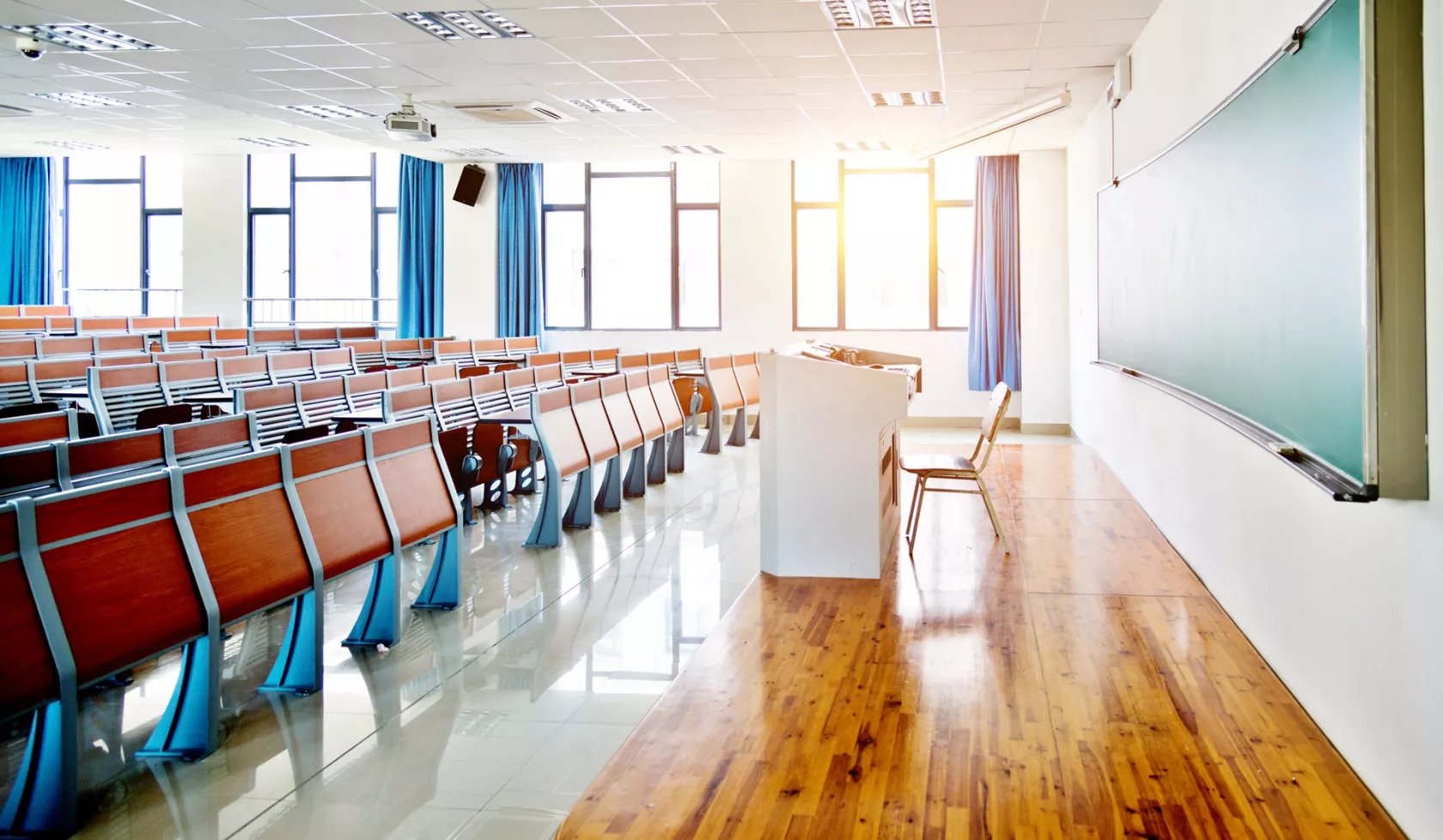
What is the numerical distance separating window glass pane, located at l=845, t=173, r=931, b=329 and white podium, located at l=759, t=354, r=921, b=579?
7654 mm

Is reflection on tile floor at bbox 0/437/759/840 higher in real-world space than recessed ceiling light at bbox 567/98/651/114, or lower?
lower

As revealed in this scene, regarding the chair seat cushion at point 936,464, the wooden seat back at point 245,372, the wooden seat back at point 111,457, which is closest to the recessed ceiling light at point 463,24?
the wooden seat back at point 245,372

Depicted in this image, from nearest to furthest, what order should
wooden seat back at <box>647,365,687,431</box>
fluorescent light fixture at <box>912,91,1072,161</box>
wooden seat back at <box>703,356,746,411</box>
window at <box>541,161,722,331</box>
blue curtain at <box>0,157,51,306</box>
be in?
wooden seat back at <box>647,365,687,431</box>, fluorescent light fixture at <box>912,91,1072,161</box>, wooden seat back at <box>703,356,746,411</box>, window at <box>541,161,722,331</box>, blue curtain at <box>0,157,51,306</box>

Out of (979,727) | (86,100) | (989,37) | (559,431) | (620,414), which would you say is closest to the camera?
(979,727)

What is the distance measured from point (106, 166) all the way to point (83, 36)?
8.35m

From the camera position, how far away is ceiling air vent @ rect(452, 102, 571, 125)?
916 cm

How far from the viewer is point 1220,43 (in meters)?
4.26

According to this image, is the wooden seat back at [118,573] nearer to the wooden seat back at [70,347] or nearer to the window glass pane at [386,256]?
the wooden seat back at [70,347]

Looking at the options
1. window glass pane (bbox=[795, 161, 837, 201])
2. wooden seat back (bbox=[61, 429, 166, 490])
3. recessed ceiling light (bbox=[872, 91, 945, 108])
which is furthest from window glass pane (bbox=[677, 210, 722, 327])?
wooden seat back (bbox=[61, 429, 166, 490])

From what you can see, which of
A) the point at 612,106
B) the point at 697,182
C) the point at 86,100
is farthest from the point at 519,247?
the point at 86,100

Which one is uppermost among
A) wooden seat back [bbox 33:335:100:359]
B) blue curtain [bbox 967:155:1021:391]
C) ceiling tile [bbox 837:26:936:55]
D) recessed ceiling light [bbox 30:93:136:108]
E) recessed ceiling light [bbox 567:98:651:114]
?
recessed ceiling light [bbox 30:93:136:108]

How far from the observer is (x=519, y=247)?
12.9 meters

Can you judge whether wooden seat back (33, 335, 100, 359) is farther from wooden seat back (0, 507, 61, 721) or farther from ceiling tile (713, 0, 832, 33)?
wooden seat back (0, 507, 61, 721)

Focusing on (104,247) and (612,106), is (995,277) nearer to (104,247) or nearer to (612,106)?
(612,106)
